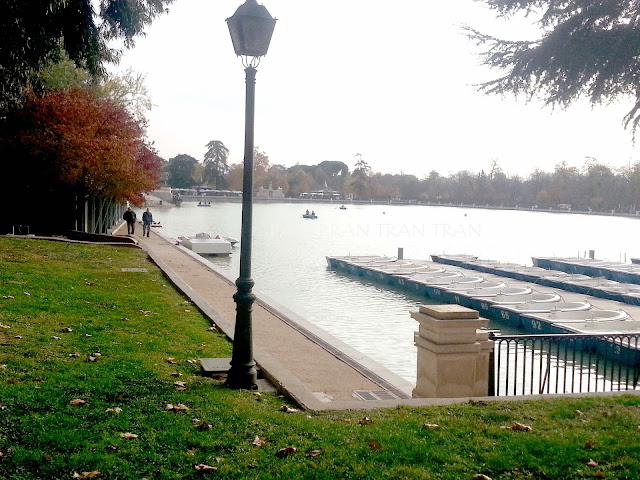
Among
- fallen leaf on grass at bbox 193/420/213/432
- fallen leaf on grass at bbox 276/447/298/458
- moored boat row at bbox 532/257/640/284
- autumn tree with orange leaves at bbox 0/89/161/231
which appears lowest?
moored boat row at bbox 532/257/640/284

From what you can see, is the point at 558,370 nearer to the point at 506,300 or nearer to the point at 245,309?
the point at 245,309

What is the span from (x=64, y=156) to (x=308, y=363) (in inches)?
938

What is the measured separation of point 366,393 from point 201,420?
3.54 metres

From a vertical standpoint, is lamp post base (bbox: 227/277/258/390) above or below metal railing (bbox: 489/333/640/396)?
above

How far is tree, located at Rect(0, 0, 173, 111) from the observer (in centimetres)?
1521

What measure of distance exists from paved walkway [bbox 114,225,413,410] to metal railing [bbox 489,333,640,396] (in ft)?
6.08

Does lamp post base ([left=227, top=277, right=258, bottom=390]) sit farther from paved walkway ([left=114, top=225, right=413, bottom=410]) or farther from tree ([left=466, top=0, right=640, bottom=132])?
tree ([left=466, top=0, right=640, bottom=132])

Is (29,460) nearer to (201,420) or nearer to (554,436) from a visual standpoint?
(201,420)

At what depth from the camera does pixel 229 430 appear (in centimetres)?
625

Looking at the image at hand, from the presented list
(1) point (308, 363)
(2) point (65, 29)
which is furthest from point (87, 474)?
(2) point (65, 29)

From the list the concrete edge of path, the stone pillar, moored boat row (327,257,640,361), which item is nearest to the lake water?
moored boat row (327,257,640,361)

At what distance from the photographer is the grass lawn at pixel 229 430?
5.34 meters

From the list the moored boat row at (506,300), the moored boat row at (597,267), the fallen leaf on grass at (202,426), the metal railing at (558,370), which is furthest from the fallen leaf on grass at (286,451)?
the moored boat row at (597,267)

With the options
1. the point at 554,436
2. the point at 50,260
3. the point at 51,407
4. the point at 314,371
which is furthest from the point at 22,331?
the point at 50,260
